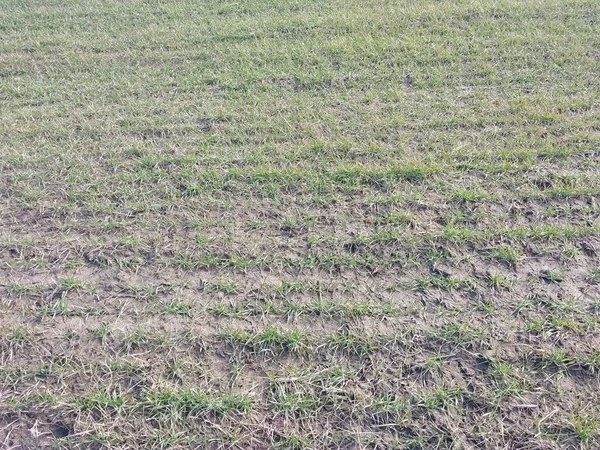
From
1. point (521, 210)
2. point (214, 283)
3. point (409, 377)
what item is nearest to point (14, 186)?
point (214, 283)

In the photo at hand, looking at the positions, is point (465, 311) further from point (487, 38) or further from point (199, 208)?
point (487, 38)

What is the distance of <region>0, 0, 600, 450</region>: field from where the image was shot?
7.87ft

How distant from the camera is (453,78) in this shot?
15.5 feet

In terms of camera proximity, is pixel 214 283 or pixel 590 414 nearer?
pixel 590 414

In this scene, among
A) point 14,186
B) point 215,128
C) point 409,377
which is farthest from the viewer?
point 215,128

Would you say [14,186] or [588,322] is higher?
[14,186]

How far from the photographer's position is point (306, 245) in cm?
317

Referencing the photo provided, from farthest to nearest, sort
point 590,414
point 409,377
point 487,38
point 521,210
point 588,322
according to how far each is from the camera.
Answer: point 487,38 → point 521,210 → point 588,322 → point 409,377 → point 590,414

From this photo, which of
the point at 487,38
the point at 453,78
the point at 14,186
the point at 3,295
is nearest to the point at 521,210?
the point at 453,78

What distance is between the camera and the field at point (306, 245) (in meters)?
2.40

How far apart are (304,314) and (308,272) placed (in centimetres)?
29

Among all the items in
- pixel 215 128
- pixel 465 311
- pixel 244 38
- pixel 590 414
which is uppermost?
pixel 244 38

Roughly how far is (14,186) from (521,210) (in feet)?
10.8

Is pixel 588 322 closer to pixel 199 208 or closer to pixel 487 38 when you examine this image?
pixel 199 208
